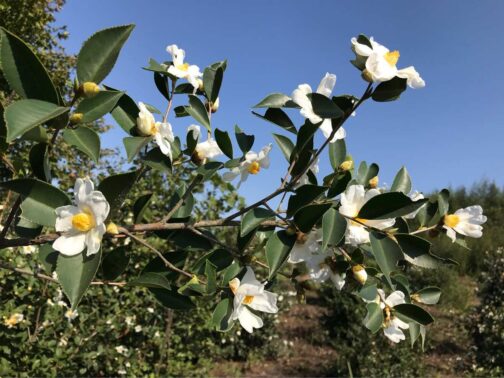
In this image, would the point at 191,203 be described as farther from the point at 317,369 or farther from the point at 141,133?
the point at 317,369

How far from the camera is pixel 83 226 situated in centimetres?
68

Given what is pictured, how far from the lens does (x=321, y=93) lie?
810mm

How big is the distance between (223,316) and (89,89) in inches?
17.9

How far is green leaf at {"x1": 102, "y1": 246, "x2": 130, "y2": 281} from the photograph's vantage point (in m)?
0.84

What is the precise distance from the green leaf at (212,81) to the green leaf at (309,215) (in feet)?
1.19

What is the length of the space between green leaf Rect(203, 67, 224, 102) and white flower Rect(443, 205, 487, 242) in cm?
59

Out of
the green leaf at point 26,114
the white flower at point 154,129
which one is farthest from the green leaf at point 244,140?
the green leaf at point 26,114

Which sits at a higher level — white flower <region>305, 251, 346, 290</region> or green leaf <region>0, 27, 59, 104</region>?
green leaf <region>0, 27, 59, 104</region>

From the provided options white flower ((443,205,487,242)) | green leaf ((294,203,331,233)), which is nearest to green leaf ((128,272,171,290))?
green leaf ((294,203,331,233))

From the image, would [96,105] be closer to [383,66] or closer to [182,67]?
[182,67]

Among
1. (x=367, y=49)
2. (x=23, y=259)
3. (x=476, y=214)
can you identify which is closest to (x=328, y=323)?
(x=23, y=259)

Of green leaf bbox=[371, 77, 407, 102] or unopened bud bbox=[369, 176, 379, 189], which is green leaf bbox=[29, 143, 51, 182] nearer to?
green leaf bbox=[371, 77, 407, 102]

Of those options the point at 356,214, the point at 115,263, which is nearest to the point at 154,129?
the point at 115,263

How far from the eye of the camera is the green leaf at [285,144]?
100cm
